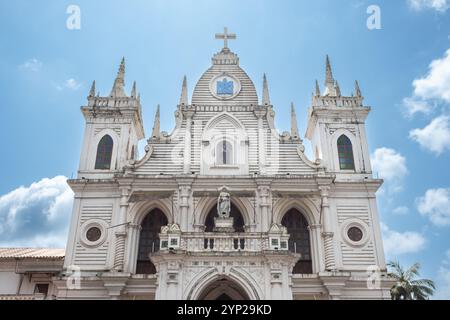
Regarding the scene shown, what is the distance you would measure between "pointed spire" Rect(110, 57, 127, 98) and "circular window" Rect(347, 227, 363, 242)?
17229mm

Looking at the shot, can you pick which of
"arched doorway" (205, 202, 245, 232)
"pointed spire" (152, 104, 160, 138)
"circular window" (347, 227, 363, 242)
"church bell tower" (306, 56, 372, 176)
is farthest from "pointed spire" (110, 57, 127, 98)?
"circular window" (347, 227, 363, 242)

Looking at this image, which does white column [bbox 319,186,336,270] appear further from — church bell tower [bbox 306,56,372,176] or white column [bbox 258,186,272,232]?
white column [bbox 258,186,272,232]

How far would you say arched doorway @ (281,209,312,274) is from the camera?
2495 cm

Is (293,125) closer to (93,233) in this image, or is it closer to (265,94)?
(265,94)

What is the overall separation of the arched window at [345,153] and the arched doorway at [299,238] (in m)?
4.34

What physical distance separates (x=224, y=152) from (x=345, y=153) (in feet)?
25.5

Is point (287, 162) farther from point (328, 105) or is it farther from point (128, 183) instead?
point (128, 183)

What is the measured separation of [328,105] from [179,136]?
1010cm

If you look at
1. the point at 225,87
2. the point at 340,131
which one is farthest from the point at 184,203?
the point at 340,131

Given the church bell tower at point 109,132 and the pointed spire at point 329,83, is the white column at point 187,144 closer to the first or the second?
the church bell tower at point 109,132

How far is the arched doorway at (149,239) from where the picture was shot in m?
25.0
